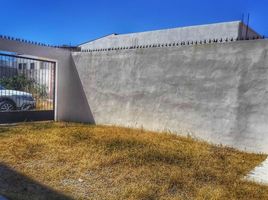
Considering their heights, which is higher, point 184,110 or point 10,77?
point 10,77

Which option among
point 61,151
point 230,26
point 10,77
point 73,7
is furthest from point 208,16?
point 61,151

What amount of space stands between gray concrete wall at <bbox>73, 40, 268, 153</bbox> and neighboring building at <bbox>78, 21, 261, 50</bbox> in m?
4.89

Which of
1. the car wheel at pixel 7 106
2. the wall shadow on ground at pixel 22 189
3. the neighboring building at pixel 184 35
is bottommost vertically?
the wall shadow on ground at pixel 22 189

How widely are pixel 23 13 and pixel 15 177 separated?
885cm

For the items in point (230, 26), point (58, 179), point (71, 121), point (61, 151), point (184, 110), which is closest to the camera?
point (58, 179)

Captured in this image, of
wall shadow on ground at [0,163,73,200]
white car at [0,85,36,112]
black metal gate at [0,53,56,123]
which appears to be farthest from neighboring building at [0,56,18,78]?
wall shadow on ground at [0,163,73,200]

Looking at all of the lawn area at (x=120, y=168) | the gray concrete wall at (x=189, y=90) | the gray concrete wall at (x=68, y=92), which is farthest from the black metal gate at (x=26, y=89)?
the lawn area at (x=120, y=168)

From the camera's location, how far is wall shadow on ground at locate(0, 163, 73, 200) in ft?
9.82

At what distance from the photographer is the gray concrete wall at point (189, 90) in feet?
17.9

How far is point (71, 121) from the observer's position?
28.9 ft

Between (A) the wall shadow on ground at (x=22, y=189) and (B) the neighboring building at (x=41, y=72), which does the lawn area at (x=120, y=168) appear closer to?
(A) the wall shadow on ground at (x=22, y=189)

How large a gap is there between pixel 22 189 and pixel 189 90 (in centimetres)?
448

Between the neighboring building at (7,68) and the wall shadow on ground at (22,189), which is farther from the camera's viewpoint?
the neighboring building at (7,68)

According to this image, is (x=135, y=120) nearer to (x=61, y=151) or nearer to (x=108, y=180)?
(x=61, y=151)
